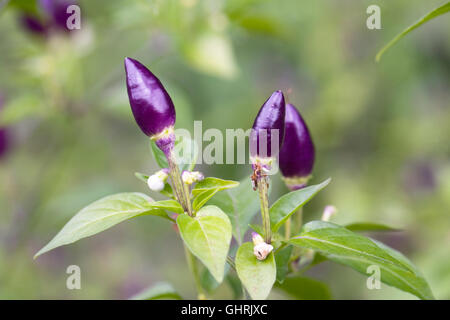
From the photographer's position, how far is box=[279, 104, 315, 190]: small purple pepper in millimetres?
820

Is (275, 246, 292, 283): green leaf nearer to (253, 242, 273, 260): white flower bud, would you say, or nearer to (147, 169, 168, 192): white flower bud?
(253, 242, 273, 260): white flower bud

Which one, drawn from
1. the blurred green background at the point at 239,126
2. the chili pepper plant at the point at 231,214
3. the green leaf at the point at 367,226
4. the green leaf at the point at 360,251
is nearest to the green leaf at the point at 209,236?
the chili pepper plant at the point at 231,214

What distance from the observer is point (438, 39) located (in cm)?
257

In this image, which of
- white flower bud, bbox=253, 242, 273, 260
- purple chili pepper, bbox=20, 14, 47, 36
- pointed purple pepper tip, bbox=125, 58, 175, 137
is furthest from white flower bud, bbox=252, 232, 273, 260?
purple chili pepper, bbox=20, 14, 47, 36

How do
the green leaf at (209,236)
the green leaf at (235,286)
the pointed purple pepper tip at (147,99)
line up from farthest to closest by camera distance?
the green leaf at (235,286), the pointed purple pepper tip at (147,99), the green leaf at (209,236)

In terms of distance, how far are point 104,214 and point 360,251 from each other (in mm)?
320

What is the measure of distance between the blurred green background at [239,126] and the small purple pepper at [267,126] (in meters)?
1.01

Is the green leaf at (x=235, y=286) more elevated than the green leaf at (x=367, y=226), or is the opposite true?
the green leaf at (x=367, y=226)

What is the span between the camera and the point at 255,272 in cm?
65

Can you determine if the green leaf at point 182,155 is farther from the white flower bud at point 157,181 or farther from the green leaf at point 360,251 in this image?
the green leaf at point 360,251

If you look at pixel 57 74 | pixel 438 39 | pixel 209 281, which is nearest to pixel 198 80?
pixel 438 39

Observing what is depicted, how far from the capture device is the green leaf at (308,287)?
0.86m
